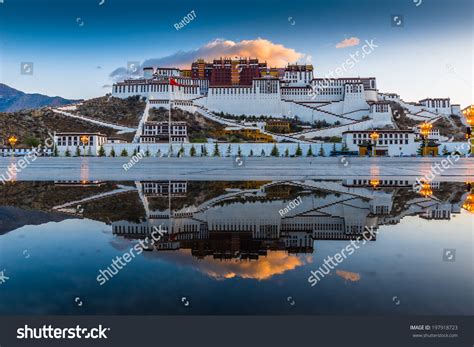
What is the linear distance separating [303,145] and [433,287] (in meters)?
31.6

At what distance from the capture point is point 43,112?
49000mm

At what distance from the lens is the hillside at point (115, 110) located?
48.5 m

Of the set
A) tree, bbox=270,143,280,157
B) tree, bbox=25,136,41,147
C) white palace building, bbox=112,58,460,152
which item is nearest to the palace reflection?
tree, bbox=270,143,280,157

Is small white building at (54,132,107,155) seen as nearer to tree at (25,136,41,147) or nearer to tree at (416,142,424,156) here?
tree at (25,136,41,147)

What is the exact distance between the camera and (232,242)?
8.30ft

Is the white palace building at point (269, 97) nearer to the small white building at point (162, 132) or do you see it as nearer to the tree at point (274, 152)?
the small white building at point (162, 132)

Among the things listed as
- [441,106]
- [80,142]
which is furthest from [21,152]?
[441,106]

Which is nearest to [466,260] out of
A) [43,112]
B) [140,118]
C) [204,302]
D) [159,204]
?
[204,302]

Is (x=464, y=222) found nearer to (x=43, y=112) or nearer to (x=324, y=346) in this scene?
(x=324, y=346)

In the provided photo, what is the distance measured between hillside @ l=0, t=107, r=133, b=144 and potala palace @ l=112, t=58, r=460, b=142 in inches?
244

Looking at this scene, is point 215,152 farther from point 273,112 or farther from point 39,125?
point 39,125

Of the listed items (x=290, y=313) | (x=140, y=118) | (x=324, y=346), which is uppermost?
(x=140, y=118)

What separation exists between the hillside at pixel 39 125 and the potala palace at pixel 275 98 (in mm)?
6208

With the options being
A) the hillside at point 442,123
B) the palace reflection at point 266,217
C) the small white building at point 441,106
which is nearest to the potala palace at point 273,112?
the small white building at point 441,106
